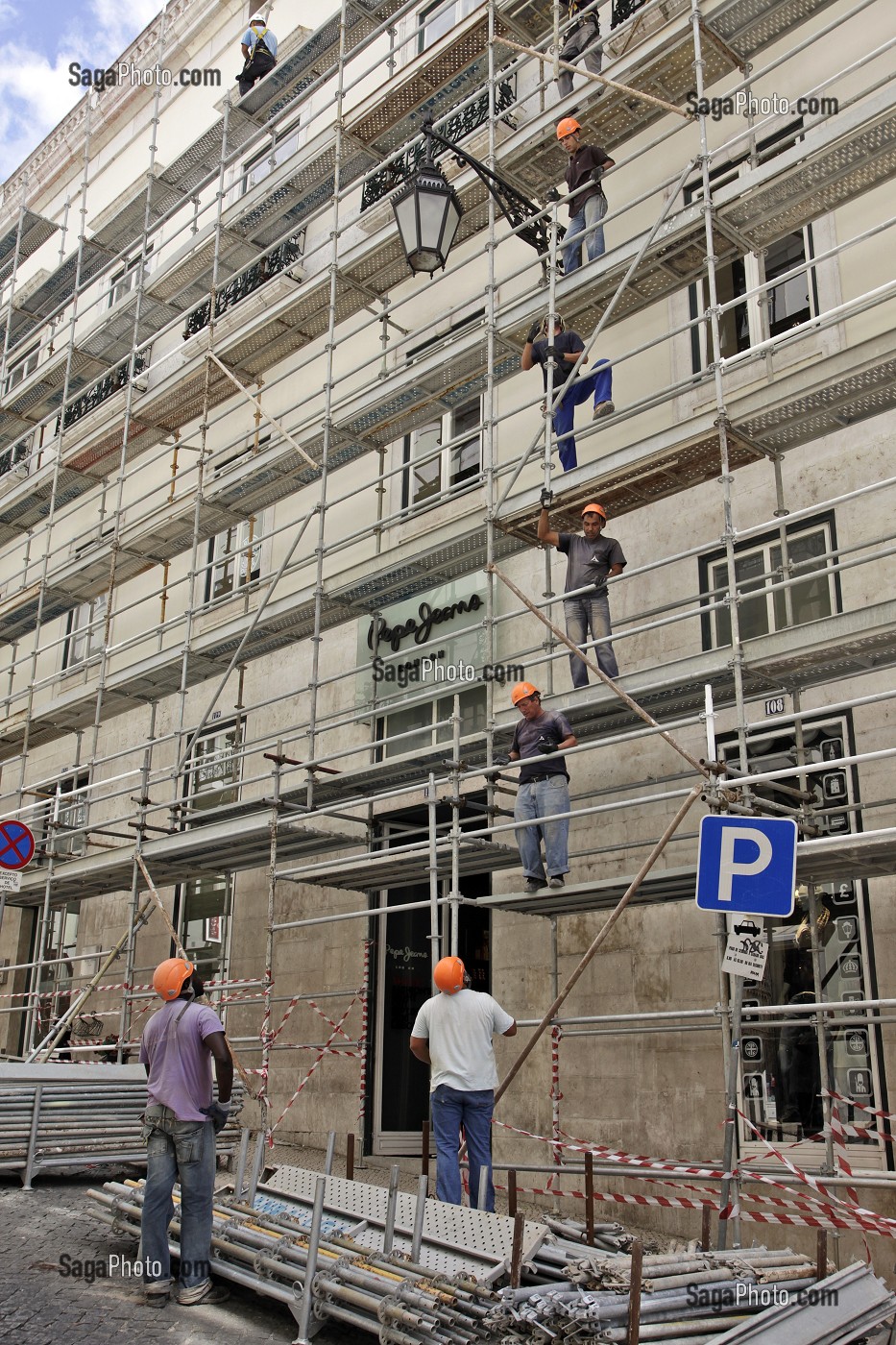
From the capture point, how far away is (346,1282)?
570 centimetres

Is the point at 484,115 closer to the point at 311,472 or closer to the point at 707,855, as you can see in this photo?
the point at 311,472

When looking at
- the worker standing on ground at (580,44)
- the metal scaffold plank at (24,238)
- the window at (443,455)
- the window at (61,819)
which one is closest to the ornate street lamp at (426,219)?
the worker standing on ground at (580,44)

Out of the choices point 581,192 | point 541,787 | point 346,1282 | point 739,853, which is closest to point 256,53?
point 581,192

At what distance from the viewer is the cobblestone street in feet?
18.6

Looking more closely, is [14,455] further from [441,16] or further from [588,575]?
[588,575]

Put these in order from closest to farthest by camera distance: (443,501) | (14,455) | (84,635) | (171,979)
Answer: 1. (171,979)
2. (443,501)
3. (84,635)
4. (14,455)

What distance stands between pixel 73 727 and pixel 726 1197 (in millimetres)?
13647

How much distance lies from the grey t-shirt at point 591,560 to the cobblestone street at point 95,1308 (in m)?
5.69

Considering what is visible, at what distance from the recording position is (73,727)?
60.7 feet

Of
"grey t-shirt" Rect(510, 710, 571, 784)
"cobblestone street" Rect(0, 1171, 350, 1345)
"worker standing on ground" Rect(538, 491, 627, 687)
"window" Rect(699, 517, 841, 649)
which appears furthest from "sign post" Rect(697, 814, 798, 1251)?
"window" Rect(699, 517, 841, 649)

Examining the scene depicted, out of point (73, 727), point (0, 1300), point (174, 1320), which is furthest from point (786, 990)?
point (73, 727)

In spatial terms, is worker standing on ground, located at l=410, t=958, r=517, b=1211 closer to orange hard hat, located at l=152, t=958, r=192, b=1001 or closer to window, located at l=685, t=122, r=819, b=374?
orange hard hat, located at l=152, t=958, r=192, b=1001

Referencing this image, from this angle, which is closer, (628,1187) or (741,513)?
(628,1187)

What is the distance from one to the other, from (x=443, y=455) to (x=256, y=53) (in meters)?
8.17
